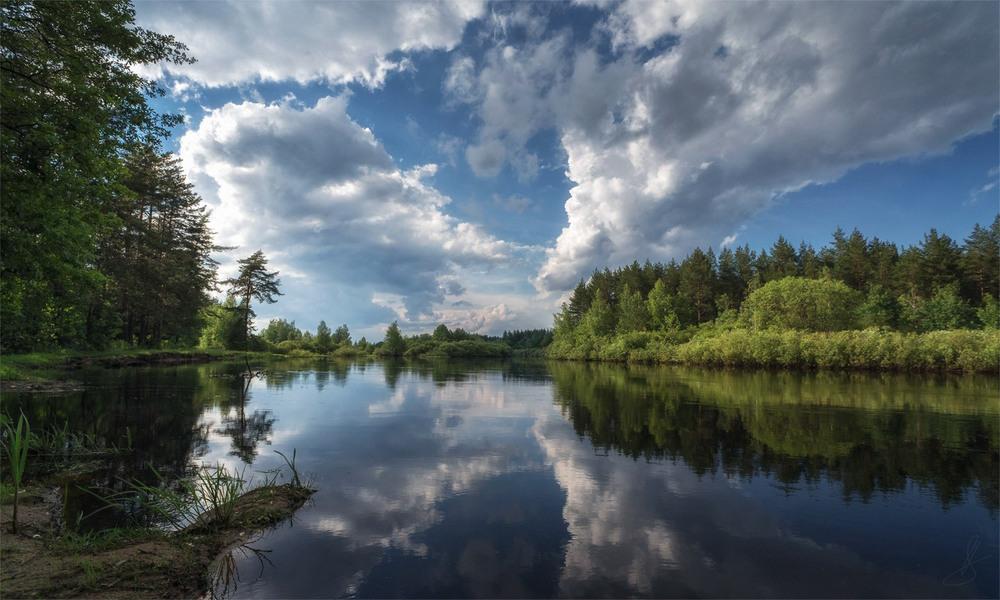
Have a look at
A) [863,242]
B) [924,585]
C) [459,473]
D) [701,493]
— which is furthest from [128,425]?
[863,242]

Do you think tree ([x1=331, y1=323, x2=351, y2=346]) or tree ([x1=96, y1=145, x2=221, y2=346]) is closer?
tree ([x1=96, y1=145, x2=221, y2=346])

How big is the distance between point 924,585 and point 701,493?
3.59m

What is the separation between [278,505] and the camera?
25.7 ft

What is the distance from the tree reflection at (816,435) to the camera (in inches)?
395

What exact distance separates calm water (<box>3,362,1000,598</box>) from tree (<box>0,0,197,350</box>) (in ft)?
17.5

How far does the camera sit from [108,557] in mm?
5203

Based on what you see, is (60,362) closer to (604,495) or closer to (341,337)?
(604,495)

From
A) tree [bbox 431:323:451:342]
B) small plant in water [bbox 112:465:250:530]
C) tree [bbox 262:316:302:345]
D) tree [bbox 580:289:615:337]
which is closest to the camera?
small plant in water [bbox 112:465:250:530]

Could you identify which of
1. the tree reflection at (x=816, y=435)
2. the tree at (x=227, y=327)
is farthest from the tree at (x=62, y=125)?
the tree at (x=227, y=327)

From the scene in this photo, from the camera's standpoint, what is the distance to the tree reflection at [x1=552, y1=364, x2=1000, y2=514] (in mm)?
10031

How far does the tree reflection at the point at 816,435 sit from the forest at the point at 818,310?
1799 centimetres

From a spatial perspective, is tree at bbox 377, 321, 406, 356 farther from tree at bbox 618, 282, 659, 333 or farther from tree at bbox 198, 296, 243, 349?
tree at bbox 618, 282, 659, 333

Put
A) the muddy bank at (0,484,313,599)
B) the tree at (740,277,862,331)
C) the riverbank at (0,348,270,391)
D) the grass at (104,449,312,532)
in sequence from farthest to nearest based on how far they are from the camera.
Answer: the tree at (740,277,862,331) < the riverbank at (0,348,270,391) < the grass at (104,449,312,532) < the muddy bank at (0,484,313,599)

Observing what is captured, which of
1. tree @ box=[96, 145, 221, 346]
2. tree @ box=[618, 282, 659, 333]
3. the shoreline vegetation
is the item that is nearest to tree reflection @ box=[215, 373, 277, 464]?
the shoreline vegetation
